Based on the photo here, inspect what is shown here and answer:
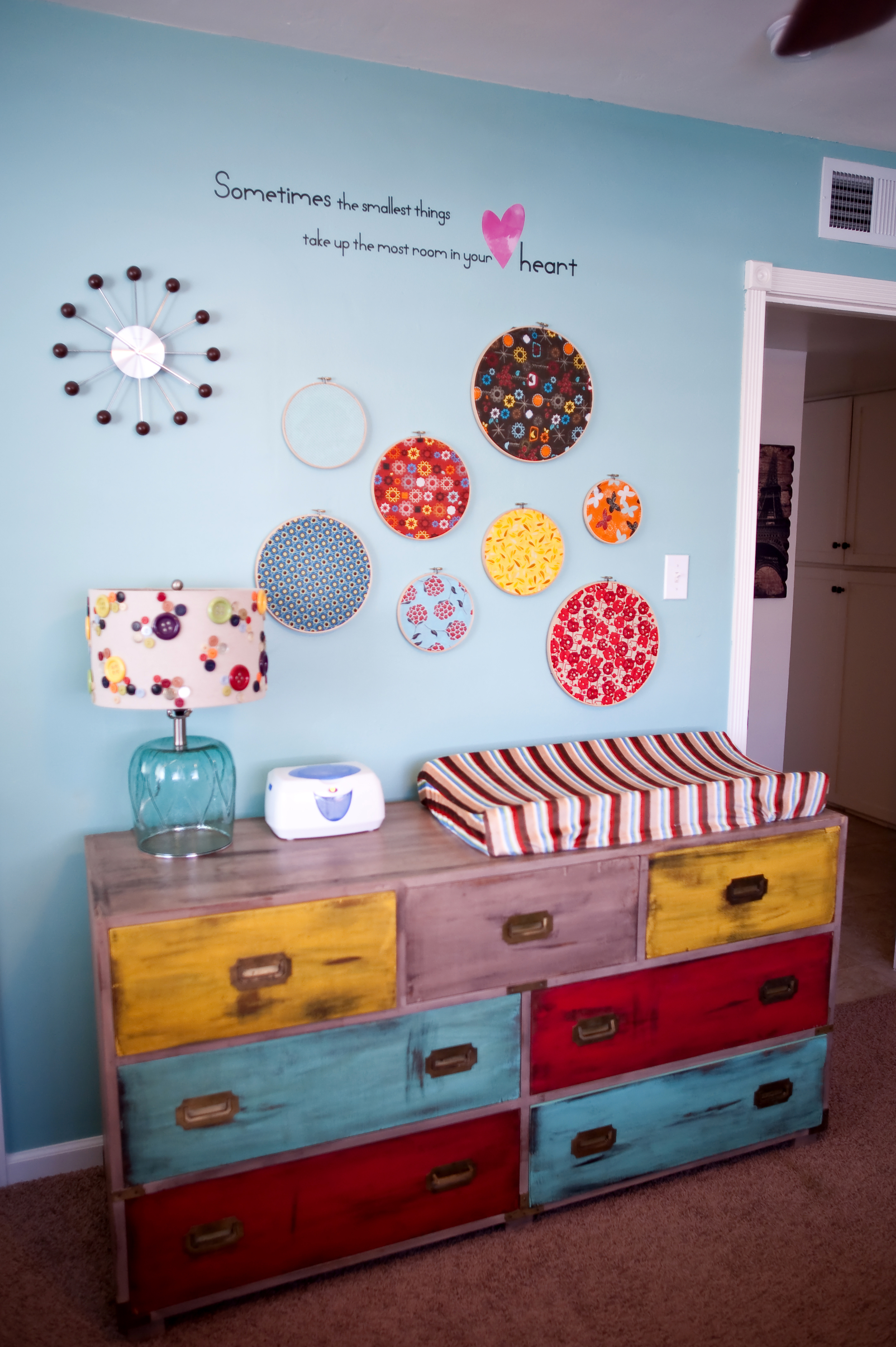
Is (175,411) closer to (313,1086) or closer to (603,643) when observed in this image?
(603,643)

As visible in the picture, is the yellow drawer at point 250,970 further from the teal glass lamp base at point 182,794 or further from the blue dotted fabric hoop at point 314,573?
the blue dotted fabric hoop at point 314,573

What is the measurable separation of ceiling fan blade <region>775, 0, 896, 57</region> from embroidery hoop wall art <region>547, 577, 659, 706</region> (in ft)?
3.98

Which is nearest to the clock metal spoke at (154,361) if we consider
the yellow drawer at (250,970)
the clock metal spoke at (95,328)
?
A: the clock metal spoke at (95,328)

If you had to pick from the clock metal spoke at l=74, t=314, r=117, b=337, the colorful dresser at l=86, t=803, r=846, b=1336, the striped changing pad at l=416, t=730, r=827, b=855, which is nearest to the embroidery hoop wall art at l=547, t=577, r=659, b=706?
the striped changing pad at l=416, t=730, r=827, b=855

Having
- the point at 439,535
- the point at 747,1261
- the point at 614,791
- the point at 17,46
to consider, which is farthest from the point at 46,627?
the point at 747,1261

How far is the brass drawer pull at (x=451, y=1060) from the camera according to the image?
1864 millimetres

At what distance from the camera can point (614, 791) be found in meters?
2.12

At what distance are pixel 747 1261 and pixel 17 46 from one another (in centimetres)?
287

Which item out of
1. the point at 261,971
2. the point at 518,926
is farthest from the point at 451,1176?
the point at 261,971

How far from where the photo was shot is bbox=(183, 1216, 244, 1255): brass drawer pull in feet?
5.62

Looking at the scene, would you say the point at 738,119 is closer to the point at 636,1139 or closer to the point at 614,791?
the point at 614,791

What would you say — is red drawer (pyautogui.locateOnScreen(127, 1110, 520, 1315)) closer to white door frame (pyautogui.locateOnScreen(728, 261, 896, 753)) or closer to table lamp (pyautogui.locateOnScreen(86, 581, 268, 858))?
table lamp (pyautogui.locateOnScreen(86, 581, 268, 858))

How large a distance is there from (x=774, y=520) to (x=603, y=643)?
2.38m

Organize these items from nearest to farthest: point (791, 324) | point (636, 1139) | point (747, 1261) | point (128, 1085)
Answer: point (128, 1085) → point (747, 1261) → point (636, 1139) → point (791, 324)
